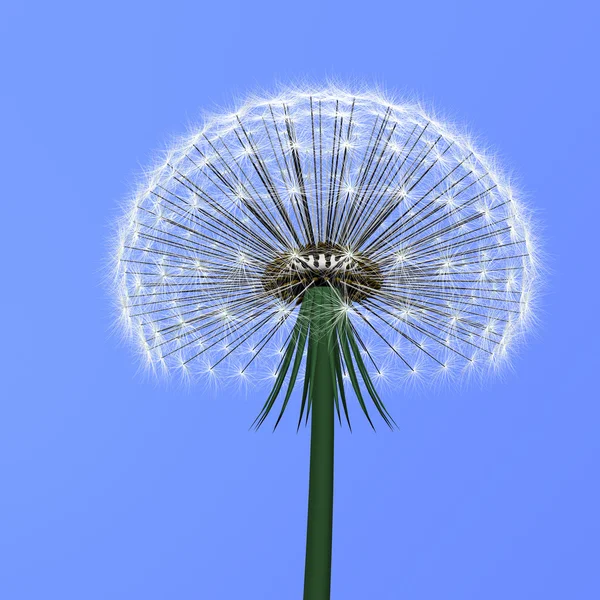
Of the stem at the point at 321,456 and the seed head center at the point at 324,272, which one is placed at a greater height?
the seed head center at the point at 324,272

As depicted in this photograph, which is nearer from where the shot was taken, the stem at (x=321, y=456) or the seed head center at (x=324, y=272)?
the stem at (x=321, y=456)

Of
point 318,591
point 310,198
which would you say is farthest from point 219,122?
point 318,591

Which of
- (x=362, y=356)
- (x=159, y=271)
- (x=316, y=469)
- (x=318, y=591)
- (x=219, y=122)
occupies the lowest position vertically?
(x=318, y=591)

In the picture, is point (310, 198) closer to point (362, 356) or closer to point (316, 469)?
point (362, 356)

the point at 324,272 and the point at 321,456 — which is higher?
the point at 324,272

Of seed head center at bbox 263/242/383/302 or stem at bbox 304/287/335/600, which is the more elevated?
seed head center at bbox 263/242/383/302

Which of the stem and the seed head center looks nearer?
the stem

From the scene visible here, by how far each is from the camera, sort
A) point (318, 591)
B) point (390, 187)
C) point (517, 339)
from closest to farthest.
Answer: point (318, 591) → point (390, 187) → point (517, 339)

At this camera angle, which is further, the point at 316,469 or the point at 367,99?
the point at 367,99
